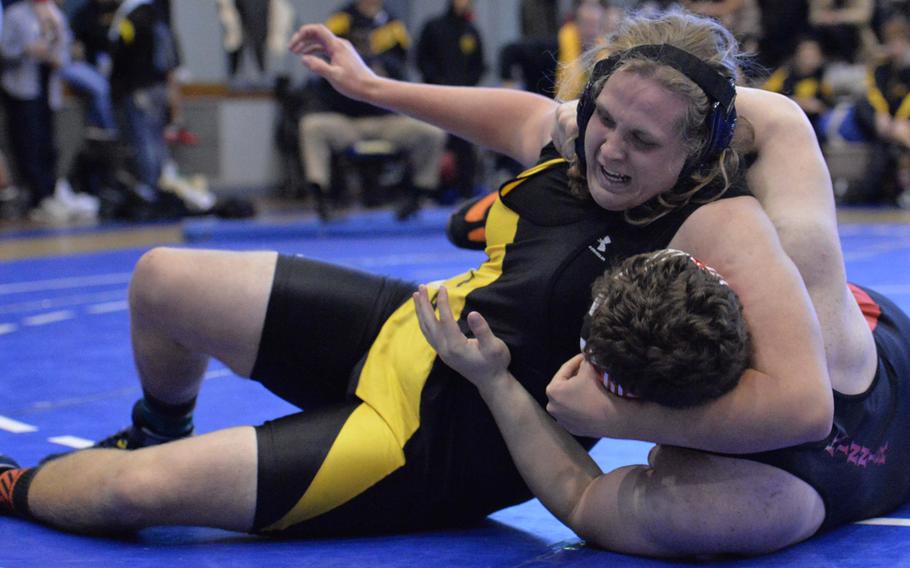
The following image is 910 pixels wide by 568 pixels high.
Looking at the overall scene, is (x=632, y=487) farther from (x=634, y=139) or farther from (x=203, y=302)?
(x=203, y=302)

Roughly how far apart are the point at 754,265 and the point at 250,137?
10617 mm

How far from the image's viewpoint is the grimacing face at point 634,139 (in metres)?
2.16

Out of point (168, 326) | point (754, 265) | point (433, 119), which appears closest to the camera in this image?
point (754, 265)

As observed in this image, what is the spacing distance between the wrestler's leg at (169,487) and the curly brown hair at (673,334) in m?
0.71

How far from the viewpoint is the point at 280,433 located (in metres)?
2.32

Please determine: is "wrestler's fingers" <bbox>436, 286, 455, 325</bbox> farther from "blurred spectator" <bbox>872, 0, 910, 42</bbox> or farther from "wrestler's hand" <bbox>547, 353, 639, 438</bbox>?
"blurred spectator" <bbox>872, 0, 910, 42</bbox>

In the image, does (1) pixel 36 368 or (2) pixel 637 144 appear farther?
(1) pixel 36 368

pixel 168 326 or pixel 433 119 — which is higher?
pixel 433 119

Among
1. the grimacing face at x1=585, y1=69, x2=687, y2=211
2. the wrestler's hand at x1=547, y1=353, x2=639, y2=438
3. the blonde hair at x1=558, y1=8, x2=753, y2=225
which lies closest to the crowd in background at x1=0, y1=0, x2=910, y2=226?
the blonde hair at x1=558, y1=8, x2=753, y2=225

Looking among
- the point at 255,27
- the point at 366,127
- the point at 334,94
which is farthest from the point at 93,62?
the point at 366,127

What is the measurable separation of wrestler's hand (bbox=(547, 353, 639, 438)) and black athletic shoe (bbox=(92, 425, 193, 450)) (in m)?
1.03

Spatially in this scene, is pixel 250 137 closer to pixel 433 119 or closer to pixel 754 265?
pixel 433 119

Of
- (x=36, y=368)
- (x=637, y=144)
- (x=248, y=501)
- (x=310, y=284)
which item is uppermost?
(x=637, y=144)

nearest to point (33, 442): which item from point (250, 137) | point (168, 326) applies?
point (168, 326)
